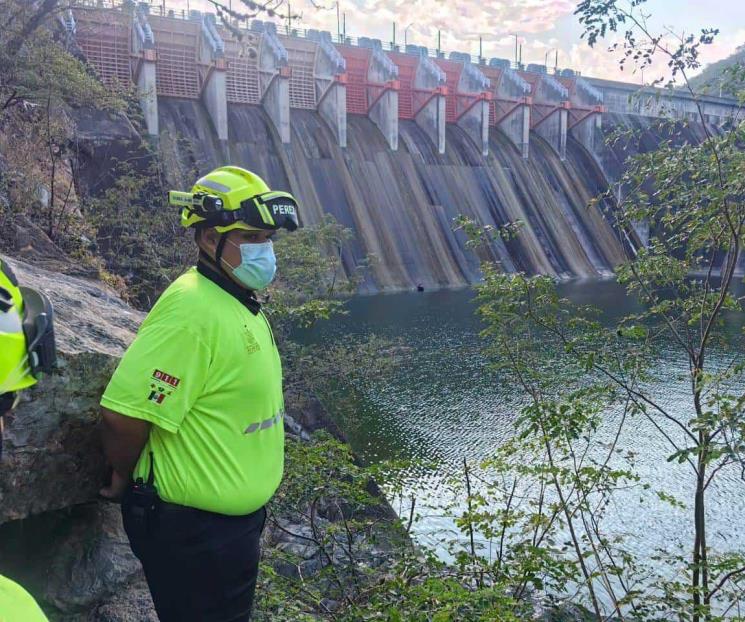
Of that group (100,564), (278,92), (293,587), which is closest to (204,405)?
(100,564)

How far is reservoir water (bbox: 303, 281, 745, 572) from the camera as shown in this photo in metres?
5.87

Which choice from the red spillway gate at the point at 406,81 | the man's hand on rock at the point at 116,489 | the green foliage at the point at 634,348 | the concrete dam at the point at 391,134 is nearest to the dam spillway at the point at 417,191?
the concrete dam at the point at 391,134

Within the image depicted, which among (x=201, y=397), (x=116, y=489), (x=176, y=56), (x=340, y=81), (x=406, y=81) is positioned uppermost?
(x=406, y=81)

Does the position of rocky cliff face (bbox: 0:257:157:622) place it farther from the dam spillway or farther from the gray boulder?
the dam spillway

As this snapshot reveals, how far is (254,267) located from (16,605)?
3.82 feet

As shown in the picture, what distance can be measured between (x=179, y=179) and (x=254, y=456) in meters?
6.51

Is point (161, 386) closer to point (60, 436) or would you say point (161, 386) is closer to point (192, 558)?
point (192, 558)

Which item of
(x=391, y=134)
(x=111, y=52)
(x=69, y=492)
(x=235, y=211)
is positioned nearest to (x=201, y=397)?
(x=235, y=211)

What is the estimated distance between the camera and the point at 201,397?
158 cm

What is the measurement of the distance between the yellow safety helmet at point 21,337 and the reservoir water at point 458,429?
2.42m

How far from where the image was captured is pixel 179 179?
755 centimetres

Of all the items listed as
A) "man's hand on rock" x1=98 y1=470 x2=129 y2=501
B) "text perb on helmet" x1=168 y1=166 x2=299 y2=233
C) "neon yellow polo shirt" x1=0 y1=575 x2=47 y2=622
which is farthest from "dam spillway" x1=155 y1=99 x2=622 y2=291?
"neon yellow polo shirt" x1=0 y1=575 x2=47 y2=622

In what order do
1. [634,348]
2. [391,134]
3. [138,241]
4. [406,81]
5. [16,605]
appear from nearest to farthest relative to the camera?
1. [16,605]
2. [634,348]
3. [138,241]
4. [391,134]
5. [406,81]

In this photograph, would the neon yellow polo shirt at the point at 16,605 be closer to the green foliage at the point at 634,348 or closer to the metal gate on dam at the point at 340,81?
the green foliage at the point at 634,348
